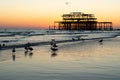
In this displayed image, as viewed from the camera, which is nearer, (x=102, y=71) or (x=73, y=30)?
(x=102, y=71)

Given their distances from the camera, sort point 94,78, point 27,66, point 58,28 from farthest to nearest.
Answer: point 58,28
point 27,66
point 94,78

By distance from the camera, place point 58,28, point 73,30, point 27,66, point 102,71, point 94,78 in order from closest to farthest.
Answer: point 94,78
point 102,71
point 27,66
point 73,30
point 58,28

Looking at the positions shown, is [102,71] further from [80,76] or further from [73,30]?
[73,30]

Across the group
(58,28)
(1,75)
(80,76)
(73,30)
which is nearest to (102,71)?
(80,76)

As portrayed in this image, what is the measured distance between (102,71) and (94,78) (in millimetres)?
1973

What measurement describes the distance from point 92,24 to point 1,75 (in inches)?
4553

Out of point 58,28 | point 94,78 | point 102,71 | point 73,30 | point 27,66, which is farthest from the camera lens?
point 58,28

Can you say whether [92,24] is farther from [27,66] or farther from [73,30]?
[27,66]

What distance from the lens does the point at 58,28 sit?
453ft

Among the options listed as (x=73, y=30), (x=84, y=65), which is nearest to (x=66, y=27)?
(x=73, y=30)

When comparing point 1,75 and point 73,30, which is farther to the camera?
point 73,30

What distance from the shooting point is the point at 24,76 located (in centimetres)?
1544

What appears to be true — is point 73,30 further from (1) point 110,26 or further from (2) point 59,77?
(2) point 59,77

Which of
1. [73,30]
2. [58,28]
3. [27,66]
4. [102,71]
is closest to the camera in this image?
[102,71]
